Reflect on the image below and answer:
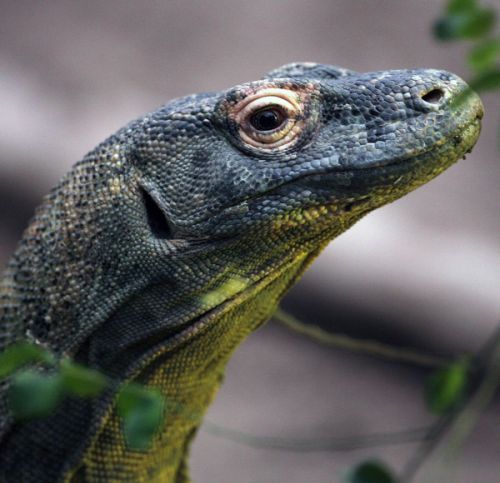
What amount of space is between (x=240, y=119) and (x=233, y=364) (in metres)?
6.94

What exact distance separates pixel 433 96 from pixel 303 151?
440mm

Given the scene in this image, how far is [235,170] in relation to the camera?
3059mm

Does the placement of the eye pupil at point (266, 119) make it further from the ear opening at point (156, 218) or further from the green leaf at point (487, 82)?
the green leaf at point (487, 82)

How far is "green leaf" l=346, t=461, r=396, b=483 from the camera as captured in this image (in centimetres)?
228

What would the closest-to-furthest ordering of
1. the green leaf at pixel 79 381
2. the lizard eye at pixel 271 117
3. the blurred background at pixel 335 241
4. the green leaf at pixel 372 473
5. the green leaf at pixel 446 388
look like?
the green leaf at pixel 79 381 → the green leaf at pixel 372 473 → the green leaf at pixel 446 388 → the lizard eye at pixel 271 117 → the blurred background at pixel 335 241

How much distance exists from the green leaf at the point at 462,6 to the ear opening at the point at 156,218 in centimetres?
151

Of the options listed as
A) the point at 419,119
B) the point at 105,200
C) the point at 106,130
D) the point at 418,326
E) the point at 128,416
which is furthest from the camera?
the point at 106,130

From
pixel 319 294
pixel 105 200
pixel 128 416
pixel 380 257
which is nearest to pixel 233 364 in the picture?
pixel 319 294

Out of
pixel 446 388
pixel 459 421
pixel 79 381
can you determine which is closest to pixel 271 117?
pixel 446 388

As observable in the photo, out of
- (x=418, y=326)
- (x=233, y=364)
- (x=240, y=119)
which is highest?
(x=240, y=119)

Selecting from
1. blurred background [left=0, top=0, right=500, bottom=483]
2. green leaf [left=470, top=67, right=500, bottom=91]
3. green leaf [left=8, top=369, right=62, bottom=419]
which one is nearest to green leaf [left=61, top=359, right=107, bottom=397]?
green leaf [left=8, top=369, right=62, bottom=419]

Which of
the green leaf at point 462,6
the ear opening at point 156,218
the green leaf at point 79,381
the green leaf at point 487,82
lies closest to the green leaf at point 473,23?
the green leaf at point 462,6

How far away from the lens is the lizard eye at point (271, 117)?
120 inches

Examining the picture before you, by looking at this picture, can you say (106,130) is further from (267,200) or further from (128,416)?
(128,416)
